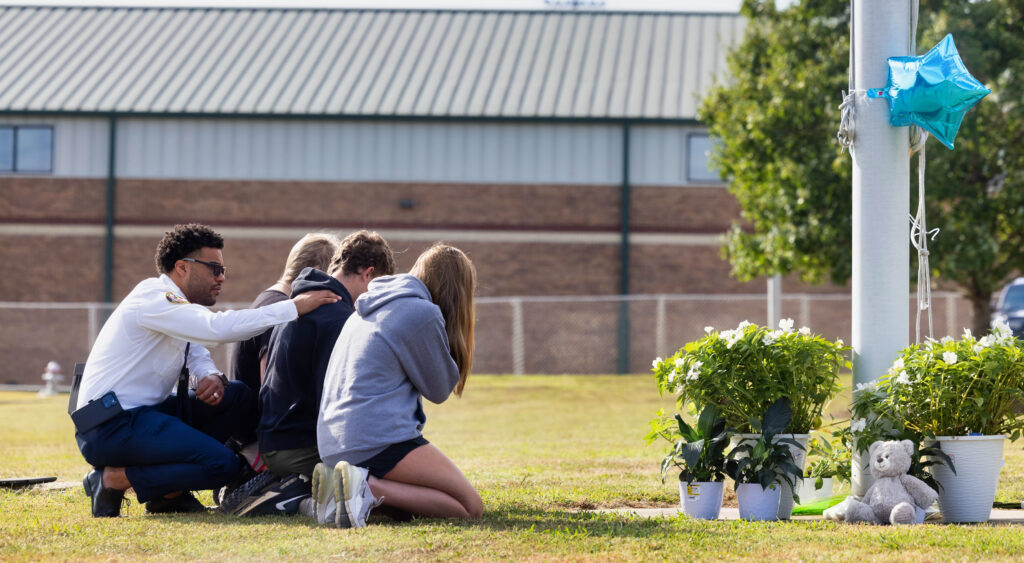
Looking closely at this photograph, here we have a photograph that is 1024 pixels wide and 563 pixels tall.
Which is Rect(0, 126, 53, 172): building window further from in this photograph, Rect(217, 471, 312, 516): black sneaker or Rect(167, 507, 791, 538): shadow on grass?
Rect(167, 507, 791, 538): shadow on grass

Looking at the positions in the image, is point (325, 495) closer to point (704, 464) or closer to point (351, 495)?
point (351, 495)

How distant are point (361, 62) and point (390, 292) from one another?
1011 inches

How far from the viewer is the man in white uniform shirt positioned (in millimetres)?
6340

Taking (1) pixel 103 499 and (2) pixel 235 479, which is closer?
(1) pixel 103 499

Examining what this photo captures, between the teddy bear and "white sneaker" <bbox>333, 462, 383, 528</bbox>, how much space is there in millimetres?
2543

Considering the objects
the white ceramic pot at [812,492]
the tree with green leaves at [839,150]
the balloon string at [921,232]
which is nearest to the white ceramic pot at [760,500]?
the white ceramic pot at [812,492]

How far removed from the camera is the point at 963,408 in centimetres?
593

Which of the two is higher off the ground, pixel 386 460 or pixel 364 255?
pixel 364 255

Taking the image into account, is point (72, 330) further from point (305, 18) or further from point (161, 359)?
point (161, 359)

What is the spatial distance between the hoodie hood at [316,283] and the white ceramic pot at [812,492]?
2.91 m

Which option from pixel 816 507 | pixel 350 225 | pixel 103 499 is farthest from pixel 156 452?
pixel 350 225

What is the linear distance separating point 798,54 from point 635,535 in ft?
43.2

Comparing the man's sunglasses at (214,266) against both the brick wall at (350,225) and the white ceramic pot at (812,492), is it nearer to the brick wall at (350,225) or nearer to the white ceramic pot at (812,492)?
the white ceramic pot at (812,492)

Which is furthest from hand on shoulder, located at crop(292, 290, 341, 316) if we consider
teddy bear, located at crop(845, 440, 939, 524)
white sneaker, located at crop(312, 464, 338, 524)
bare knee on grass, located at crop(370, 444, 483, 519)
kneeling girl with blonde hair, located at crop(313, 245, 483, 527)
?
teddy bear, located at crop(845, 440, 939, 524)
